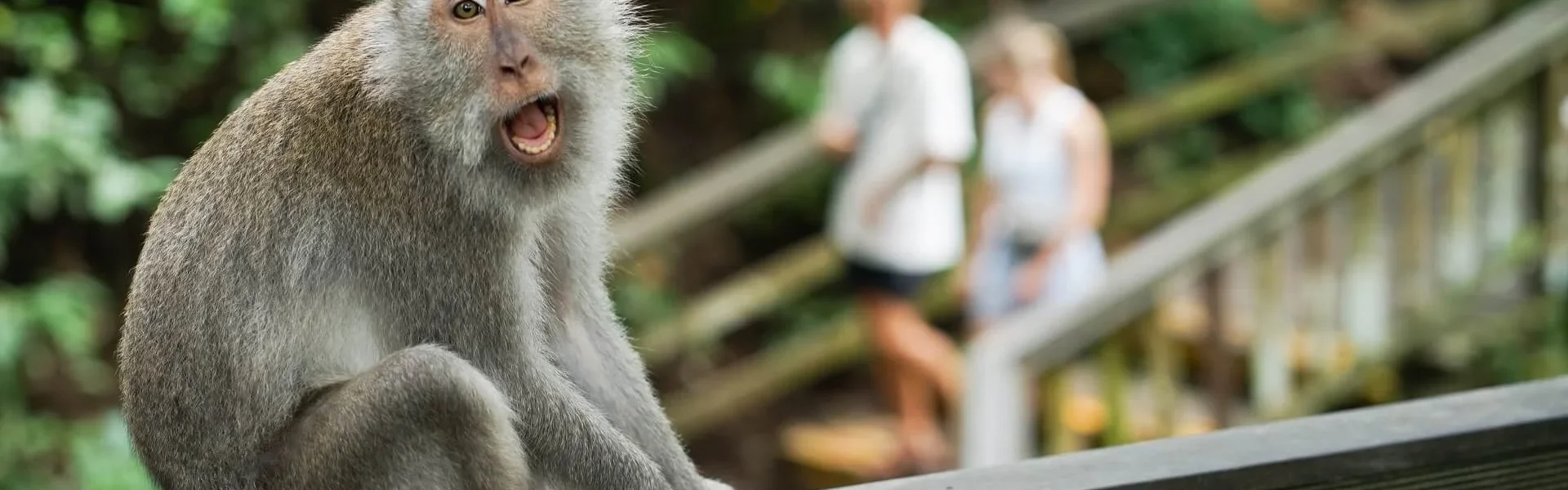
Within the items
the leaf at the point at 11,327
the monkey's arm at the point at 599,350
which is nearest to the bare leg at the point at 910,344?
the leaf at the point at 11,327

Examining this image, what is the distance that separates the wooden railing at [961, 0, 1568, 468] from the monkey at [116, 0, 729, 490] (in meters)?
2.59

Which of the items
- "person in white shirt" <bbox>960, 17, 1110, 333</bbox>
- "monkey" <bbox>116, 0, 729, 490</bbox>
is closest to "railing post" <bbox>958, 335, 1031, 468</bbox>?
"person in white shirt" <bbox>960, 17, 1110, 333</bbox>

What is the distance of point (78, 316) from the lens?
568 cm

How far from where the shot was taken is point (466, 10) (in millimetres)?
2723

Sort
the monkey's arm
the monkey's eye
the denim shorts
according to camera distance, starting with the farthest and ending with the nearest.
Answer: the denim shorts → the monkey's arm → the monkey's eye

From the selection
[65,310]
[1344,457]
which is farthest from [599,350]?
[65,310]

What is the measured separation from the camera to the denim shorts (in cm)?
624

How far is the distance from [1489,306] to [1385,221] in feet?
2.17

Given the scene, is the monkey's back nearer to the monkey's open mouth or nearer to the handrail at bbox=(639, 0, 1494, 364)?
the monkey's open mouth

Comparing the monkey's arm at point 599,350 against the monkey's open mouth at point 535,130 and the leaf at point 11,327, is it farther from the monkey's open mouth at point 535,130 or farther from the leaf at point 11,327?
the leaf at point 11,327

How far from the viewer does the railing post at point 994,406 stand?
5.18 metres

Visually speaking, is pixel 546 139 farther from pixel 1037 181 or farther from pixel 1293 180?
pixel 1037 181

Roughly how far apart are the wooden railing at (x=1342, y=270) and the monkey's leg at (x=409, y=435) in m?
2.75

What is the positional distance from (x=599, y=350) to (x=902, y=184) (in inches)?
125
